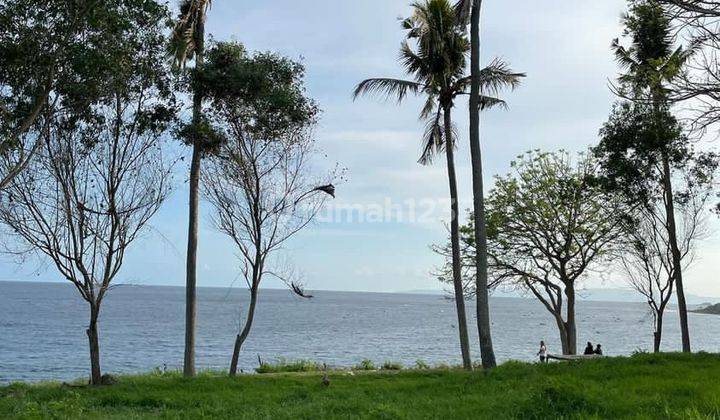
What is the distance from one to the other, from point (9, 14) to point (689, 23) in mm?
11880

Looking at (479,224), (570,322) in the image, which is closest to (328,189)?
(479,224)

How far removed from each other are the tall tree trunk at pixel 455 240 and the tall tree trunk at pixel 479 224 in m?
2.53

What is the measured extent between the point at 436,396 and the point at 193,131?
987 cm

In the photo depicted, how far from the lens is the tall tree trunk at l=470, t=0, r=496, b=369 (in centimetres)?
1752

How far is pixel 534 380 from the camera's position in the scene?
46.1 ft

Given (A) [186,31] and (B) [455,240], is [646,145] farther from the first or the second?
(A) [186,31]

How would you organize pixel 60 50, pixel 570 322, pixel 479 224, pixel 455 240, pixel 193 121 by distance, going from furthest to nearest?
pixel 570 322 < pixel 455 240 < pixel 193 121 < pixel 479 224 < pixel 60 50

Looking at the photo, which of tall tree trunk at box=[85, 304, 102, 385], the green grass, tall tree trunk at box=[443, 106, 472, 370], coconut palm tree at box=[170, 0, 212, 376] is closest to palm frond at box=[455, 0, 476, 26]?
tall tree trunk at box=[443, 106, 472, 370]

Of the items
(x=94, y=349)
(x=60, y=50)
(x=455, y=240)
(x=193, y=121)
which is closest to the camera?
(x=60, y=50)

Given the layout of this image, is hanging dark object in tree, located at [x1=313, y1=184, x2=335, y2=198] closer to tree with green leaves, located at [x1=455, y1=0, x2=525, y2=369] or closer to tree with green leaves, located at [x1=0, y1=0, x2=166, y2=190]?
tree with green leaves, located at [x1=455, y1=0, x2=525, y2=369]

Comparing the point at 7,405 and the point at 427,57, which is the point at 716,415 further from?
the point at 427,57

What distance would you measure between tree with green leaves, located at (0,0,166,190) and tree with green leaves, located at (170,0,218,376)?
12.5ft

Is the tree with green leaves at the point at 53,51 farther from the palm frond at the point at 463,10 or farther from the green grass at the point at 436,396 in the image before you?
the palm frond at the point at 463,10

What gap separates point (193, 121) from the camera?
61.5ft
